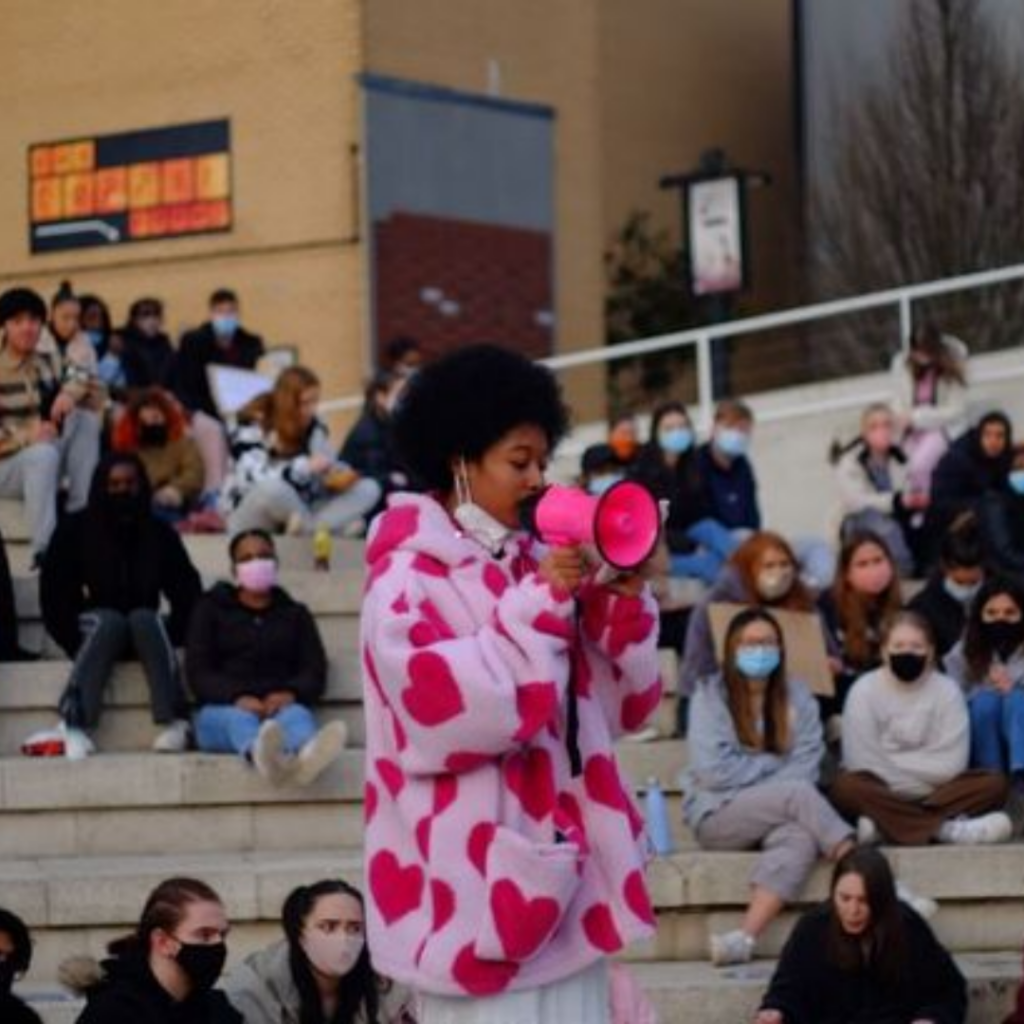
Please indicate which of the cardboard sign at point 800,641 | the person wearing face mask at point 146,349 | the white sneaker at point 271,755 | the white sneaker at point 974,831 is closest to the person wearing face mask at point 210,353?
the person wearing face mask at point 146,349

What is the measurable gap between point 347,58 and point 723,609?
571 inches

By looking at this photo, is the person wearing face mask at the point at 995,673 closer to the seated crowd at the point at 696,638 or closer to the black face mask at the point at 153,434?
the seated crowd at the point at 696,638

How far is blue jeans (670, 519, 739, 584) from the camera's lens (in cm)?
1567

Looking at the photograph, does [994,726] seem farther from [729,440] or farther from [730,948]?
[729,440]

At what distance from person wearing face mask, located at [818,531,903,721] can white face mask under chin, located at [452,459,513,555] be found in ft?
25.8

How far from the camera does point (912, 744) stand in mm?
12461

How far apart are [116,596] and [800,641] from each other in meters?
2.75

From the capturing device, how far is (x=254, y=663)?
1284 centimetres

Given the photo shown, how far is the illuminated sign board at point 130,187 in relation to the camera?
27.8 meters

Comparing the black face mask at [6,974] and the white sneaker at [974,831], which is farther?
the white sneaker at [974,831]

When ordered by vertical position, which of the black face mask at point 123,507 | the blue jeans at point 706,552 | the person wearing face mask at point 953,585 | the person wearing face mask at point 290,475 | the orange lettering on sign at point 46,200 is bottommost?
the person wearing face mask at point 953,585

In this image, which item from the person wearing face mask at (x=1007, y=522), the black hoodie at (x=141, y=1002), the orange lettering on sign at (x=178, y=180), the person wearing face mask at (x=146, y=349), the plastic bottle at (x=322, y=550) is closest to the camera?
the black hoodie at (x=141, y=1002)

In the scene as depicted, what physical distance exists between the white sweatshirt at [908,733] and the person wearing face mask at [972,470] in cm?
371

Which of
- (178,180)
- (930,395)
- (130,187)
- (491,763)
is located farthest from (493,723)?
(130,187)
